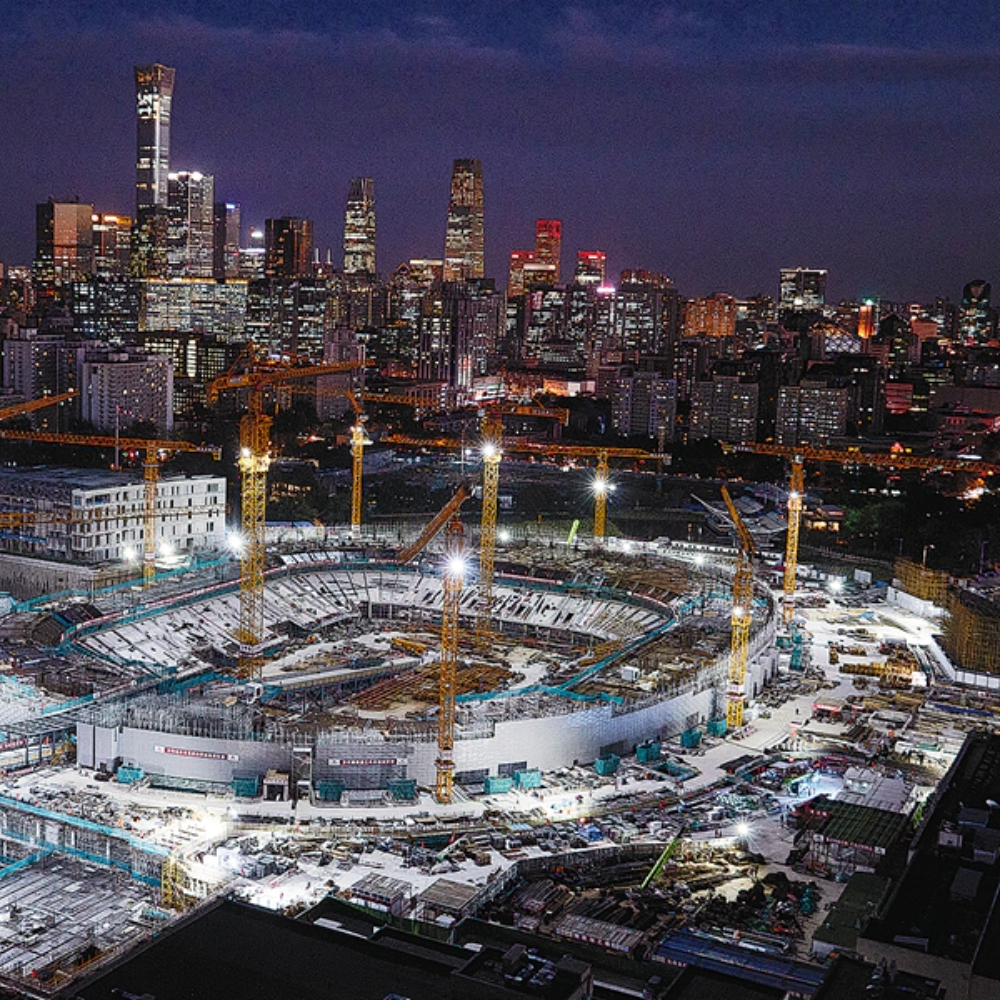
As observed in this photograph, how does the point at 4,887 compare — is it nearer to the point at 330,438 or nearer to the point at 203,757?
the point at 203,757

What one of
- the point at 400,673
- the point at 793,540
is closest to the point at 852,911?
the point at 400,673

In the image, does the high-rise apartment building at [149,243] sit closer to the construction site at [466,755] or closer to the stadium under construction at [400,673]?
the construction site at [466,755]

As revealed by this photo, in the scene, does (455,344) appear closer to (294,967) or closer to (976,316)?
(976,316)

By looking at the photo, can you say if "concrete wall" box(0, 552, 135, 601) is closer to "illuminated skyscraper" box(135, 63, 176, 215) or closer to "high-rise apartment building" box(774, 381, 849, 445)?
"high-rise apartment building" box(774, 381, 849, 445)

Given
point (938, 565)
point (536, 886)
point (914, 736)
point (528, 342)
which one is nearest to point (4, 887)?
point (536, 886)

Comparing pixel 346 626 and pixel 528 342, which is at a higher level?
pixel 528 342

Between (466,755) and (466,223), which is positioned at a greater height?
(466,223)

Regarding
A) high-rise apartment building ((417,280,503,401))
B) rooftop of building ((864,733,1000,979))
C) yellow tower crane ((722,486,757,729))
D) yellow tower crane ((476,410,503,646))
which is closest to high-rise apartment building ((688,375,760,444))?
high-rise apartment building ((417,280,503,401))
